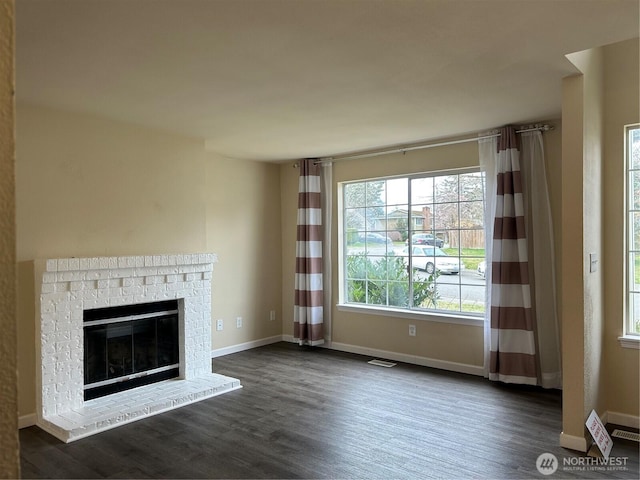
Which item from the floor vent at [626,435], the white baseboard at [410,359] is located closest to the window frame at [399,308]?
the white baseboard at [410,359]

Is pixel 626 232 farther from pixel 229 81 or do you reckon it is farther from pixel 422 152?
pixel 229 81

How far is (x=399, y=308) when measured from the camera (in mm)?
5250

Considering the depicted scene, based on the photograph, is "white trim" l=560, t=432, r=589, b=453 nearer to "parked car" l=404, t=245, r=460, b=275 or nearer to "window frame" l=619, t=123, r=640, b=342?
"window frame" l=619, t=123, r=640, b=342

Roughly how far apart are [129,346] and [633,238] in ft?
13.8

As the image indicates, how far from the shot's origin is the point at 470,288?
4.72m

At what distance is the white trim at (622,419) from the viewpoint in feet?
10.8

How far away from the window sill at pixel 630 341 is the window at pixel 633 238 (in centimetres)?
7

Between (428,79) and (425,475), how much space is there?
2.44 metres

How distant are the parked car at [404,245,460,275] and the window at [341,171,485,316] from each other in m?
0.01

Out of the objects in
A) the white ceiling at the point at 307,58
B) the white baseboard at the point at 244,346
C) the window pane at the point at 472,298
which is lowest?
the white baseboard at the point at 244,346

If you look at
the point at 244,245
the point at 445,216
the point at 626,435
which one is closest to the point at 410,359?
the point at 445,216

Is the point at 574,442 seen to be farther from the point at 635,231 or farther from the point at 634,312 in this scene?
the point at 635,231

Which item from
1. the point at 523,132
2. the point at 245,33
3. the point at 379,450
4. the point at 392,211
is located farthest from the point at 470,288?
the point at 245,33

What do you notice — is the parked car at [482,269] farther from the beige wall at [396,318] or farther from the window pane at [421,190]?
the window pane at [421,190]
